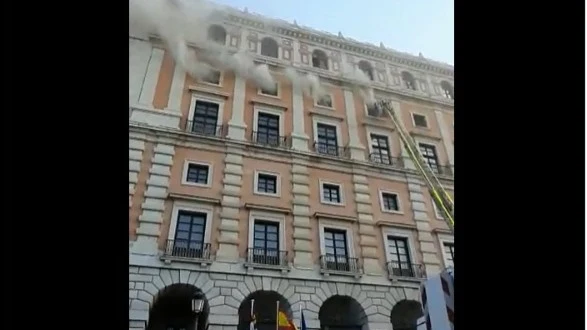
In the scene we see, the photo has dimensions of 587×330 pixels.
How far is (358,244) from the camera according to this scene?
8.98 metres

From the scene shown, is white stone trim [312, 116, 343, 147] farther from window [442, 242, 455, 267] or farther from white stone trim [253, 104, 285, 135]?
window [442, 242, 455, 267]

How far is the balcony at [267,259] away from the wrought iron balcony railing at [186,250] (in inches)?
33.1

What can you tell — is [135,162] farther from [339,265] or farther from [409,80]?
[409,80]

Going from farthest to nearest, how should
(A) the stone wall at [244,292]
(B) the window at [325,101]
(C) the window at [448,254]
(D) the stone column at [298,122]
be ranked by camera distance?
(B) the window at [325,101]
(D) the stone column at [298,122]
(C) the window at [448,254]
(A) the stone wall at [244,292]

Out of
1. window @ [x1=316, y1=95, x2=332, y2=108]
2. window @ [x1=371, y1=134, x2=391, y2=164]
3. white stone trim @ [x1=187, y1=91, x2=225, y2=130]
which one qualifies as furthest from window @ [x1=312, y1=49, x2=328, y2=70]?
white stone trim @ [x1=187, y1=91, x2=225, y2=130]

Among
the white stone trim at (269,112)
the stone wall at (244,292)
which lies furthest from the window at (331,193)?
the stone wall at (244,292)

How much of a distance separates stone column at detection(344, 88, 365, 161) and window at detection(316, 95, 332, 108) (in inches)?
19.1

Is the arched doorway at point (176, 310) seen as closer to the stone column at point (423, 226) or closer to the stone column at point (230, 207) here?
the stone column at point (230, 207)

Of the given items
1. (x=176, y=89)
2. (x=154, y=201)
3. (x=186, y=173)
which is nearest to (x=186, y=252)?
(x=154, y=201)

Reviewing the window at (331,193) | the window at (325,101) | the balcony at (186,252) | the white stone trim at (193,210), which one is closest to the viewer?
the balcony at (186,252)

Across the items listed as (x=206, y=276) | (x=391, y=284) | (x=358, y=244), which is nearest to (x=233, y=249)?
(x=206, y=276)

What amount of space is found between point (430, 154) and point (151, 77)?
800 centimetres

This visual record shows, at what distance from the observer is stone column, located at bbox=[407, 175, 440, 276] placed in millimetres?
9211

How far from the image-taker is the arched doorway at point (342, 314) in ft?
26.6
